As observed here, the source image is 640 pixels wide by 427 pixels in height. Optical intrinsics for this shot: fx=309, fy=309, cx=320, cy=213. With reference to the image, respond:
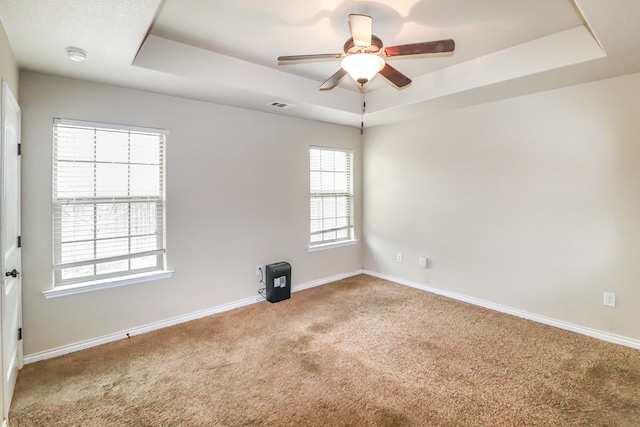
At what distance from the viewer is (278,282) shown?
4.02 meters

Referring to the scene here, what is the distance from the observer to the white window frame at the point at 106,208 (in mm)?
2809

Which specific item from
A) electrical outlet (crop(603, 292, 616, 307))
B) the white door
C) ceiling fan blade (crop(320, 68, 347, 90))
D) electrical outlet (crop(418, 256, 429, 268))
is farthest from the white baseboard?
electrical outlet (crop(603, 292, 616, 307))

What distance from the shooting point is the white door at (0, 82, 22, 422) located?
6.16ft

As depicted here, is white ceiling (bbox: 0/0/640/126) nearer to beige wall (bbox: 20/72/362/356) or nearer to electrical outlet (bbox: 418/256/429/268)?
beige wall (bbox: 20/72/362/356)

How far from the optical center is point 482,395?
7.14 ft

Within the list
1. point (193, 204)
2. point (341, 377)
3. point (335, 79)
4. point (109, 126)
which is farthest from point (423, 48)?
point (109, 126)

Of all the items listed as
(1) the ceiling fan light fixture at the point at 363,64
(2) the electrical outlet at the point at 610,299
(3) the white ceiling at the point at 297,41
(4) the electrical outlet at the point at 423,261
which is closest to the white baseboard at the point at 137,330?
(4) the electrical outlet at the point at 423,261

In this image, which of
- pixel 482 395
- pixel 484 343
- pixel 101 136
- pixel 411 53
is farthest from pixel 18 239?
pixel 484 343

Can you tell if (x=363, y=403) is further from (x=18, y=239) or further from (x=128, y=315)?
(x=18, y=239)

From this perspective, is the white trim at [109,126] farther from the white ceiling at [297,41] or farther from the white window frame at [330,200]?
the white window frame at [330,200]

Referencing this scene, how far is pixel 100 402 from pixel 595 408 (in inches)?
132

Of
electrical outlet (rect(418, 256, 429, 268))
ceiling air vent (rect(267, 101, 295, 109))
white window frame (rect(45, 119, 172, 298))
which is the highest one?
ceiling air vent (rect(267, 101, 295, 109))

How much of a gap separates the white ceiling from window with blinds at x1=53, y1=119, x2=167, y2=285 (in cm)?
54

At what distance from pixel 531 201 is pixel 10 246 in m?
4.78
